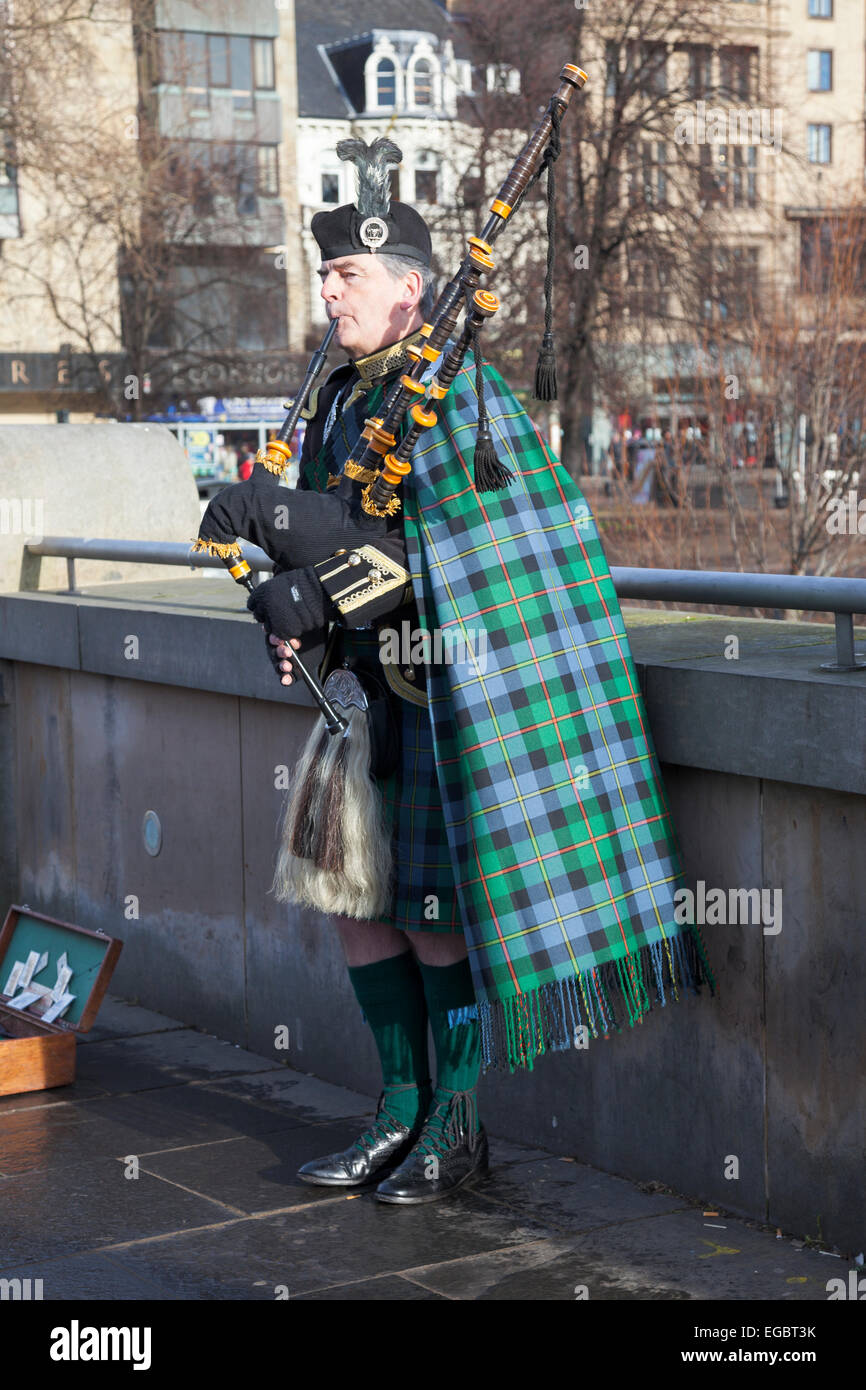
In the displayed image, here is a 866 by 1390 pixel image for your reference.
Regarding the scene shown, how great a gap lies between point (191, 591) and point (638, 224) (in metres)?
14.9

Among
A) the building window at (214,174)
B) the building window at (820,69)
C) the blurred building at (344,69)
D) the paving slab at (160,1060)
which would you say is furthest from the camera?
the building window at (820,69)

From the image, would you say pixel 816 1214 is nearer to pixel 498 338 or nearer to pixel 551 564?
pixel 551 564

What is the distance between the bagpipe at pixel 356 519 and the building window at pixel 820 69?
60613 millimetres

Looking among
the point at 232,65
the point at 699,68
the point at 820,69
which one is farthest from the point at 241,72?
the point at 699,68

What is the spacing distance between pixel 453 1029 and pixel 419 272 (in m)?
1.72

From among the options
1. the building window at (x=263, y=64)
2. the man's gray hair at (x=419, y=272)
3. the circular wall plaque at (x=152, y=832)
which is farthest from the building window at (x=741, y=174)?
the building window at (x=263, y=64)

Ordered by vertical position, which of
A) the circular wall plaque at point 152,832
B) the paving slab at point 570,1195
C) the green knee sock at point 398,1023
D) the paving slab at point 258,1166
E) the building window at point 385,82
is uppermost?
the building window at point 385,82

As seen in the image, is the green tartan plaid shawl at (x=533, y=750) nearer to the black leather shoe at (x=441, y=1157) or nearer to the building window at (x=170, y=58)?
the black leather shoe at (x=441, y=1157)

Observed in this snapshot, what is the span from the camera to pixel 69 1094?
5.02 metres

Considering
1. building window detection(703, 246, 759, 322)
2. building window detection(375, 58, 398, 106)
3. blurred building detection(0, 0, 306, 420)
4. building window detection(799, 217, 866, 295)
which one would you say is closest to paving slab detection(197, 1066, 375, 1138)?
building window detection(799, 217, 866, 295)

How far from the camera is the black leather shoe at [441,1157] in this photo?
402 centimetres

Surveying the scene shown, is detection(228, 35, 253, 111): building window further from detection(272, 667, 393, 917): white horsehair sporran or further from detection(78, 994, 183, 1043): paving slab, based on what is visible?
detection(272, 667, 393, 917): white horsehair sporran

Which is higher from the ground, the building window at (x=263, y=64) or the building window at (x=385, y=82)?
the building window at (x=385, y=82)

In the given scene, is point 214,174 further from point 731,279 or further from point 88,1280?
point 88,1280
